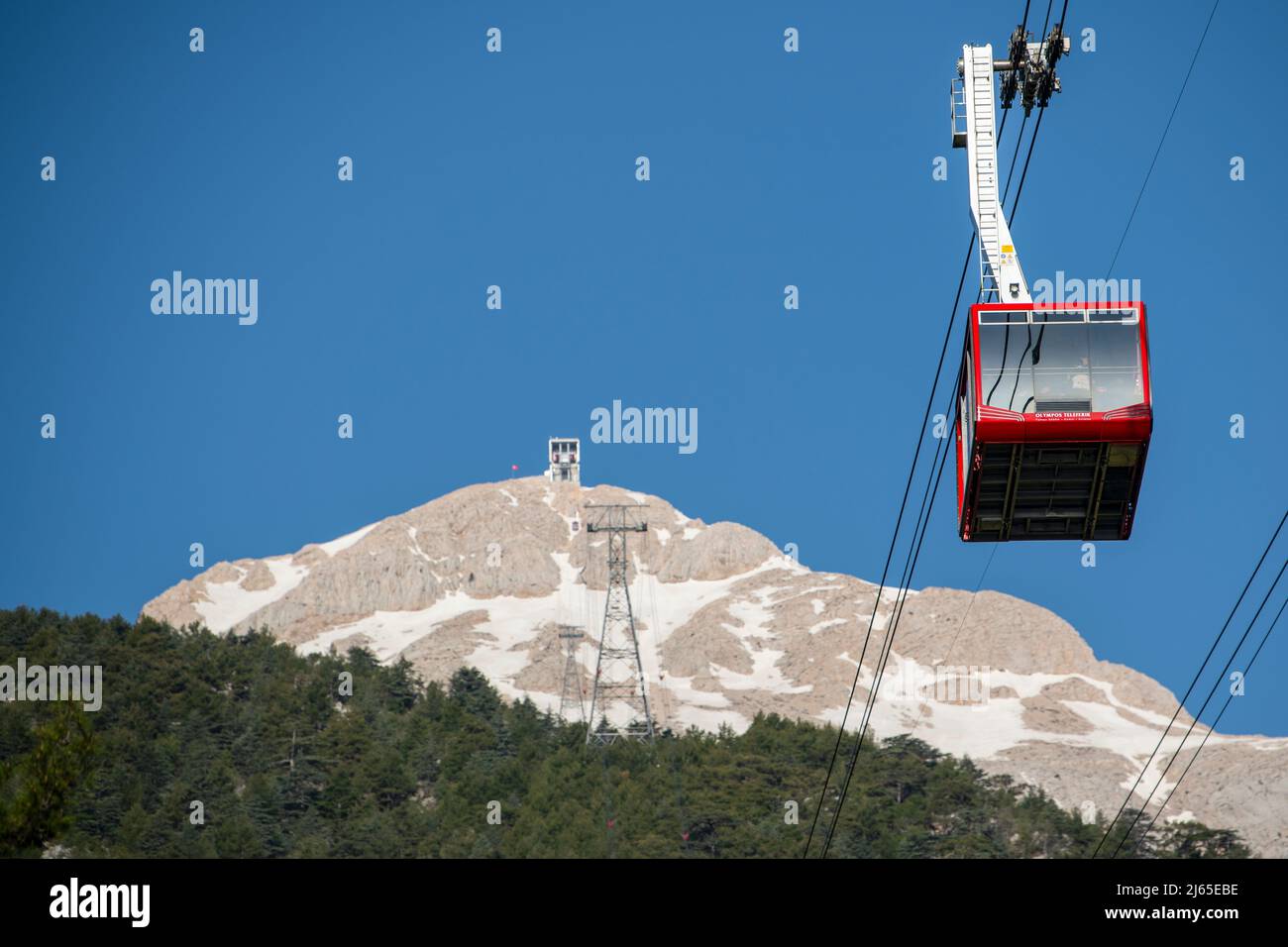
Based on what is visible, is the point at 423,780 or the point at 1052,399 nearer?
the point at 1052,399

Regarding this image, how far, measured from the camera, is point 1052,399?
1652 inches

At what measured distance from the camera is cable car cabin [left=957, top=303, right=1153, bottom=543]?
136 ft

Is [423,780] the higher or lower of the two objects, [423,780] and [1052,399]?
the lower

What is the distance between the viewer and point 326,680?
6609 inches

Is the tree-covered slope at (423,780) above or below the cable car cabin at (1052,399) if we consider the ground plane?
below

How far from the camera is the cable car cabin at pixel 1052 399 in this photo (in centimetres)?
4156

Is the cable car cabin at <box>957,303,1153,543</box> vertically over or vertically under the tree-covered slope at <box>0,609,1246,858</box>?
over

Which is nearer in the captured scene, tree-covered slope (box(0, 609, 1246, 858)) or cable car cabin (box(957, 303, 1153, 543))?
cable car cabin (box(957, 303, 1153, 543))

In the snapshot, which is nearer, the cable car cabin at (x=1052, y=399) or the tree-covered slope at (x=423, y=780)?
the cable car cabin at (x=1052, y=399)
